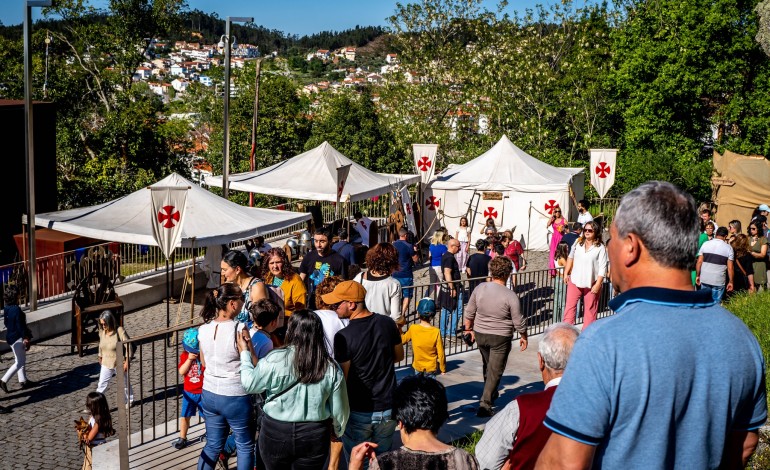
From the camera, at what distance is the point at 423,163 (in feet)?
73.3

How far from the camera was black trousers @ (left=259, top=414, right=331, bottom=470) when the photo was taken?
5.29 meters

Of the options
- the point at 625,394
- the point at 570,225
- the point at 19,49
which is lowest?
the point at 570,225

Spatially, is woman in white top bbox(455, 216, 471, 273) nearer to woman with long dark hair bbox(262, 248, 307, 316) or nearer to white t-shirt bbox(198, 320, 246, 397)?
woman with long dark hair bbox(262, 248, 307, 316)

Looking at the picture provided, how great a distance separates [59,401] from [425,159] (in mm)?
13512

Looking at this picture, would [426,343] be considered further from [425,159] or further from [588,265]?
[425,159]

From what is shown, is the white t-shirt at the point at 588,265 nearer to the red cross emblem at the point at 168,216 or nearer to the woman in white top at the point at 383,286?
the woman in white top at the point at 383,286

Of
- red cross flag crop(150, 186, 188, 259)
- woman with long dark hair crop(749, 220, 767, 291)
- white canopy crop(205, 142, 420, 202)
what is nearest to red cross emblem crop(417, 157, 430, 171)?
white canopy crop(205, 142, 420, 202)

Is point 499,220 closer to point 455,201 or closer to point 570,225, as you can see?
point 455,201

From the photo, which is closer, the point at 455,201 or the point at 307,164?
the point at 307,164

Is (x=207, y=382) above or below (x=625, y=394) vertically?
below

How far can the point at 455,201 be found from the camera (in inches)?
914

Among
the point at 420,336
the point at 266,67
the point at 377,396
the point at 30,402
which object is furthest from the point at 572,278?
the point at 266,67

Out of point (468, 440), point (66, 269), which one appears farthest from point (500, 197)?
point (468, 440)

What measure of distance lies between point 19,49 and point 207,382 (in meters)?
36.1
